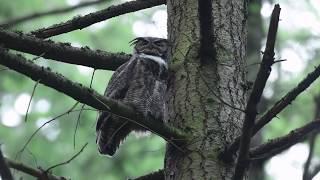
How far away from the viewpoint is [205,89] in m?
2.90

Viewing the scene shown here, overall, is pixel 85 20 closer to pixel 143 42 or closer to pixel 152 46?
pixel 152 46

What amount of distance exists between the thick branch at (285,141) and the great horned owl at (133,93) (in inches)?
25.8

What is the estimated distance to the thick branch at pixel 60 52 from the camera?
2.74 metres

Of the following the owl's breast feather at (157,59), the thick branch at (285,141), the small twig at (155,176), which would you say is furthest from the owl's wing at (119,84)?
the thick branch at (285,141)

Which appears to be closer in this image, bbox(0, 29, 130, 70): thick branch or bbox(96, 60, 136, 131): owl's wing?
bbox(0, 29, 130, 70): thick branch

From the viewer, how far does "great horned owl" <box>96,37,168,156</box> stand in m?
3.27

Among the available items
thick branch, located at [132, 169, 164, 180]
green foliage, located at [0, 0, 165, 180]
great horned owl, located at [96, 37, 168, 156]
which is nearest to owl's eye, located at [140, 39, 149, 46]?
great horned owl, located at [96, 37, 168, 156]

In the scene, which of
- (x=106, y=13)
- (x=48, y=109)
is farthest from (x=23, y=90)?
(x=106, y=13)

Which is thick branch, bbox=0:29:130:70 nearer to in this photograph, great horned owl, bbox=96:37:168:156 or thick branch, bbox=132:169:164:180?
great horned owl, bbox=96:37:168:156

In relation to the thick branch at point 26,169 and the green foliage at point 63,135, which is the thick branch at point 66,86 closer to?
the thick branch at point 26,169

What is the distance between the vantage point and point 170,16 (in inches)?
128

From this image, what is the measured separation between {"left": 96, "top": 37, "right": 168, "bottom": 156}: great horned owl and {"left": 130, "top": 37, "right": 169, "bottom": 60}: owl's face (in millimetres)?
205

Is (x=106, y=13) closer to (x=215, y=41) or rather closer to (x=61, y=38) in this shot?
(x=215, y=41)

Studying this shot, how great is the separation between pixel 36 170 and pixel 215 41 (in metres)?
1.00
